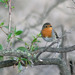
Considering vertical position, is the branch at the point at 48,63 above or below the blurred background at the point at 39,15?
below

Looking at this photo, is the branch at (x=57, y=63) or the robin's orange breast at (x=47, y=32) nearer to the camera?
the branch at (x=57, y=63)

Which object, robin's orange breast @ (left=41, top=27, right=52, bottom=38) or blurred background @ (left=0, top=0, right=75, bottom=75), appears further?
blurred background @ (left=0, top=0, right=75, bottom=75)

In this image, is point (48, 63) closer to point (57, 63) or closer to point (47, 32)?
point (57, 63)

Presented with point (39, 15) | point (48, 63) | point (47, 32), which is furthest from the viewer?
point (39, 15)

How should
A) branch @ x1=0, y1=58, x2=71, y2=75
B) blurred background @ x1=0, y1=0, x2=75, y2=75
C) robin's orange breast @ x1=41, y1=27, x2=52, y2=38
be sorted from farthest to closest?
1. blurred background @ x1=0, y1=0, x2=75, y2=75
2. robin's orange breast @ x1=41, y1=27, x2=52, y2=38
3. branch @ x1=0, y1=58, x2=71, y2=75

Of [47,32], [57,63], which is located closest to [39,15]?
[47,32]

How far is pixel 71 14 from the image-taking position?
7.93 feet

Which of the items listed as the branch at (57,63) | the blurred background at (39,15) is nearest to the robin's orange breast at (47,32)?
the branch at (57,63)

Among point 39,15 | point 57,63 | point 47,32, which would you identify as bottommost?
point 57,63

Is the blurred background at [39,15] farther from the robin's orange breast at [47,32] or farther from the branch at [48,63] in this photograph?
the branch at [48,63]

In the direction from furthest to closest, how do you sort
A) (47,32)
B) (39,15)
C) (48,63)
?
(39,15), (47,32), (48,63)

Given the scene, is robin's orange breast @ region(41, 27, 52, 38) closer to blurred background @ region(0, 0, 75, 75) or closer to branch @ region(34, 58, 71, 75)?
branch @ region(34, 58, 71, 75)

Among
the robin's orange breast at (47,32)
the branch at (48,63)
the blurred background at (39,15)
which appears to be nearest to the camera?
the branch at (48,63)

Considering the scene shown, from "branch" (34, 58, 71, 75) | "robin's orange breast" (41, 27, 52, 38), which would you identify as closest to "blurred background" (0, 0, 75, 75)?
"robin's orange breast" (41, 27, 52, 38)
